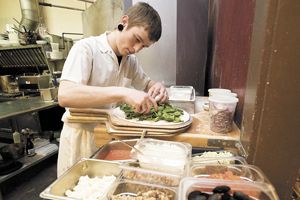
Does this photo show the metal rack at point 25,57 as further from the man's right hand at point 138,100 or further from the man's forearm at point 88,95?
the man's right hand at point 138,100

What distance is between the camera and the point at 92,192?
2.66ft

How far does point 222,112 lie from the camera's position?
41.8 inches

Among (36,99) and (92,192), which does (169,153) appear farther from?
(36,99)

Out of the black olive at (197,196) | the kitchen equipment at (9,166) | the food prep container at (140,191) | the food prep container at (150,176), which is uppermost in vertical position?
the black olive at (197,196)

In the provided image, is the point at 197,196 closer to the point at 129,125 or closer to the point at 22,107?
the point at 129,125

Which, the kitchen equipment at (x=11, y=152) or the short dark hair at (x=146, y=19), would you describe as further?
the kitchen equipment at (x=11, y=152)

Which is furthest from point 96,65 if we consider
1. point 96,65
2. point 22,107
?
point 22,107

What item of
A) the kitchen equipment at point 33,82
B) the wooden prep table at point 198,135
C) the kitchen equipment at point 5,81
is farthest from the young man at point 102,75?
the kitchen equipment at point 5,81

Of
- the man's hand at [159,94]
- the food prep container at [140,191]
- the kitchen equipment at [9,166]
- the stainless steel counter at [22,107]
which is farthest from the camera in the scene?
the kitchen equipment at [9,166]

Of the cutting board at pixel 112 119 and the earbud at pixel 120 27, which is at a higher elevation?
the earbud at pixel 120 27

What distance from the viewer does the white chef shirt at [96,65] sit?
128cm

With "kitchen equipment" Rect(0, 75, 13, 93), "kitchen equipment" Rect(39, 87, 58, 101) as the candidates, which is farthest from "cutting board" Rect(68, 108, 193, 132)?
"kitchen equipment" Rect(0, 75, 13, 93)

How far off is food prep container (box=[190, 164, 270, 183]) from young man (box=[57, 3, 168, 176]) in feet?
1.64

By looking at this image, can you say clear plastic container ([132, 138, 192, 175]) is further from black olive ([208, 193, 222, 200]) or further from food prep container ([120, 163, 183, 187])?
black olive ([208, 193, 222, 200])
